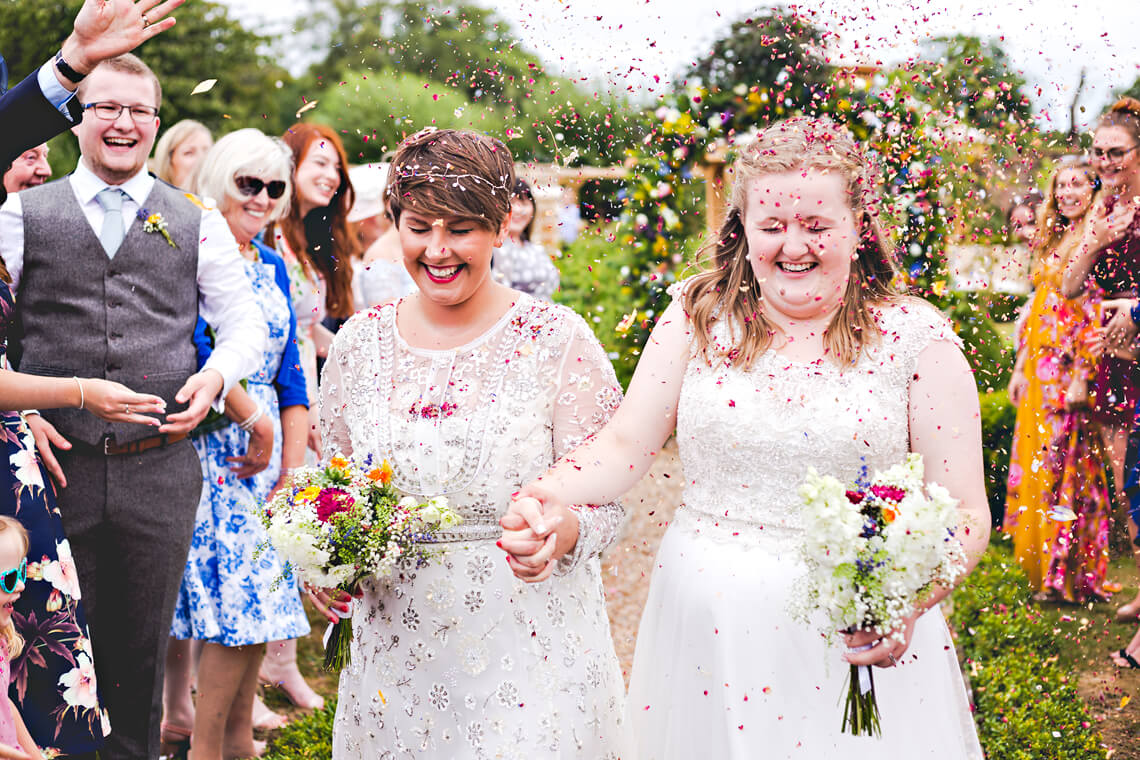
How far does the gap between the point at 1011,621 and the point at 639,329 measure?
2.83 m

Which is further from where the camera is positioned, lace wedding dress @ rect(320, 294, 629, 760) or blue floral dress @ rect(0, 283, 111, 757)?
blue floral dress @ rect(0, 283, 111, 757)

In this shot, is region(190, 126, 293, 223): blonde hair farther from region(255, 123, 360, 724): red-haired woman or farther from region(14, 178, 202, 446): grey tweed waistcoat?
region(14, 178, 202, 446): grey tweed waistcoat

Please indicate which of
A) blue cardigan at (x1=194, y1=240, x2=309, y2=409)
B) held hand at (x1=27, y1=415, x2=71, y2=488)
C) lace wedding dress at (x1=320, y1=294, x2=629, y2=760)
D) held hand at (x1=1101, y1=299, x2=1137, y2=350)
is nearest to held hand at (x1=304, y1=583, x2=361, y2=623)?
lace wedding dress at (x1=320, y1=294, x2=629, y2=760)

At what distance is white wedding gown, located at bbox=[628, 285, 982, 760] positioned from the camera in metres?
2.51

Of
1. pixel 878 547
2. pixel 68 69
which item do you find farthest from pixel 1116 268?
pixel 68 69

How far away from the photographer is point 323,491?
2.70 m

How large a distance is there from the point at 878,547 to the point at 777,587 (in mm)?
365

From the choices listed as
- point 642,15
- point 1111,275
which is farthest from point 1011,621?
point 642,15

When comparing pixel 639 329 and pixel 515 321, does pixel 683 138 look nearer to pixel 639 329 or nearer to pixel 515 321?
pixel 639 329

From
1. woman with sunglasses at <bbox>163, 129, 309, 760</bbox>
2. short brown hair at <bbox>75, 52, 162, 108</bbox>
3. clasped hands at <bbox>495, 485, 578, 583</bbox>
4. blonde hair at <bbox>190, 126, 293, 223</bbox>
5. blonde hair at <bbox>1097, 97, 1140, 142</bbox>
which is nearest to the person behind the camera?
clasped hands at <bbox>495, 485, 578, 583</bbox>

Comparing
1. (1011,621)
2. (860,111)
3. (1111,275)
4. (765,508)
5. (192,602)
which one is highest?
(860,111)

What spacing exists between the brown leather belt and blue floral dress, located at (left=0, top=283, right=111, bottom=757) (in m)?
0.42

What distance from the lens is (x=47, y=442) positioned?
3324 millimetres

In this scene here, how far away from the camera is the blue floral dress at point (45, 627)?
2.89m
